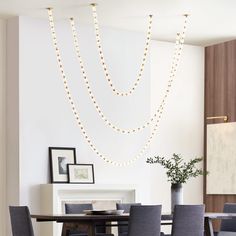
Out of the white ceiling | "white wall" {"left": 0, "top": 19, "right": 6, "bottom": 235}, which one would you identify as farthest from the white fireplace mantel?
the white ceiling

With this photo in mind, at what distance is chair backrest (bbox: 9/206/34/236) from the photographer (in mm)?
6383

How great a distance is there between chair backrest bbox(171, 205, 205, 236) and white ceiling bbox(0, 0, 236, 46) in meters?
2.51

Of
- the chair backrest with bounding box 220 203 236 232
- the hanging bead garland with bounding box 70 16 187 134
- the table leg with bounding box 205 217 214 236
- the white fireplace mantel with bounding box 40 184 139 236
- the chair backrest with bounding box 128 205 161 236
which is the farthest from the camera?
the hanging bead garland with bounding box 70 16 187 134

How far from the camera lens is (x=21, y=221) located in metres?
6.44

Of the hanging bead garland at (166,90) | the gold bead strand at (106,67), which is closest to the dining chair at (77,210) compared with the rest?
the hanging bead garland at (166,90)

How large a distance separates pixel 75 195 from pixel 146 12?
2.40 m

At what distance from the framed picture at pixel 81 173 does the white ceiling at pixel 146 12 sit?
1.83m

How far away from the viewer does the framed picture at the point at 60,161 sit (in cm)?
870

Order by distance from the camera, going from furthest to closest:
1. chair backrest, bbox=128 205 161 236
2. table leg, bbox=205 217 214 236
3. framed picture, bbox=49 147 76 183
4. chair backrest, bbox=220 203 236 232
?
framed picture, bbox=49 147 76 183, chair backrest, bbox=220 203 236 232, table leg, bbox=205 217 214 236, chair backrest, bbox=128 205 161 236

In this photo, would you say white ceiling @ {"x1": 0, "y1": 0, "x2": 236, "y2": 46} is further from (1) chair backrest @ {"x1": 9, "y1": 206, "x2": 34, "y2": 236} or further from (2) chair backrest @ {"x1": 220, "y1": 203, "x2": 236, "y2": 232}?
(1) chair backrest @ {"x1": 9, "y1": 206, "x2": 34, "y2": 236}

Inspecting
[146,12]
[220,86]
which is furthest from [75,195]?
[220,86]

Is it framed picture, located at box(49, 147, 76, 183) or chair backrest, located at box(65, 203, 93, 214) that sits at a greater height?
framed picture, located at box(49, 147, 76, 183)

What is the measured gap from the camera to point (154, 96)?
10070 millimetres

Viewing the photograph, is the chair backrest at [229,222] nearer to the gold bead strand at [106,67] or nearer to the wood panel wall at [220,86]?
the wood panel wall at [220,86]
